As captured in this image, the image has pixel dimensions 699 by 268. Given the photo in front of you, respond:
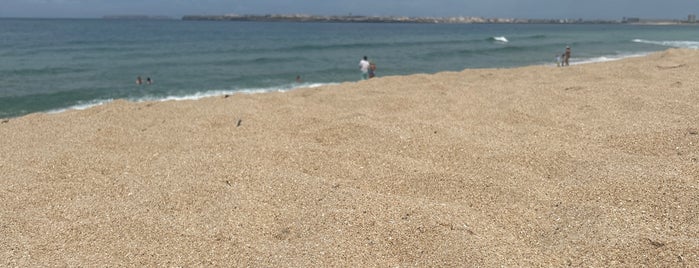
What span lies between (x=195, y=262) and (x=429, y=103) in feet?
21.3

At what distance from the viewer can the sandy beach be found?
4.36 metres

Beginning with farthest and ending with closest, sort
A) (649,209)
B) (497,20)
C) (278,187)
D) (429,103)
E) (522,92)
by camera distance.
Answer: (497,20) → (522,92) → (429,103) → (278,187) → (649,209)

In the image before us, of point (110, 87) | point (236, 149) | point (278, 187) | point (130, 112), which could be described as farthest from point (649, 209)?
point (110, 87)

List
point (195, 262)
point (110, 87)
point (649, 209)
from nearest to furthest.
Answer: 1. point (195, 262)
2. point (649, 209)
3. point (110, 87)

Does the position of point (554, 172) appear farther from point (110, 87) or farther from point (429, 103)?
point (110, 87)

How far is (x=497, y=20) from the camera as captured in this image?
554 ft

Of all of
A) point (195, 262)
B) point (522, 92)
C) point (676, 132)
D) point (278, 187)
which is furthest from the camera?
point (522, 92)

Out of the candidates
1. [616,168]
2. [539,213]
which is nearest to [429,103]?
[616,168]

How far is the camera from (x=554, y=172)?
6023 millimetres

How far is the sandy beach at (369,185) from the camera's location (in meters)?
4.36

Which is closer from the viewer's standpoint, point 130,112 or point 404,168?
point 404,168

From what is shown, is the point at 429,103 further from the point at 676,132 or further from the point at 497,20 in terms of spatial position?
the point at 497,20

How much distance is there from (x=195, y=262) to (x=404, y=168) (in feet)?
9.61

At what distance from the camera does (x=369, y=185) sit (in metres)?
5.85
